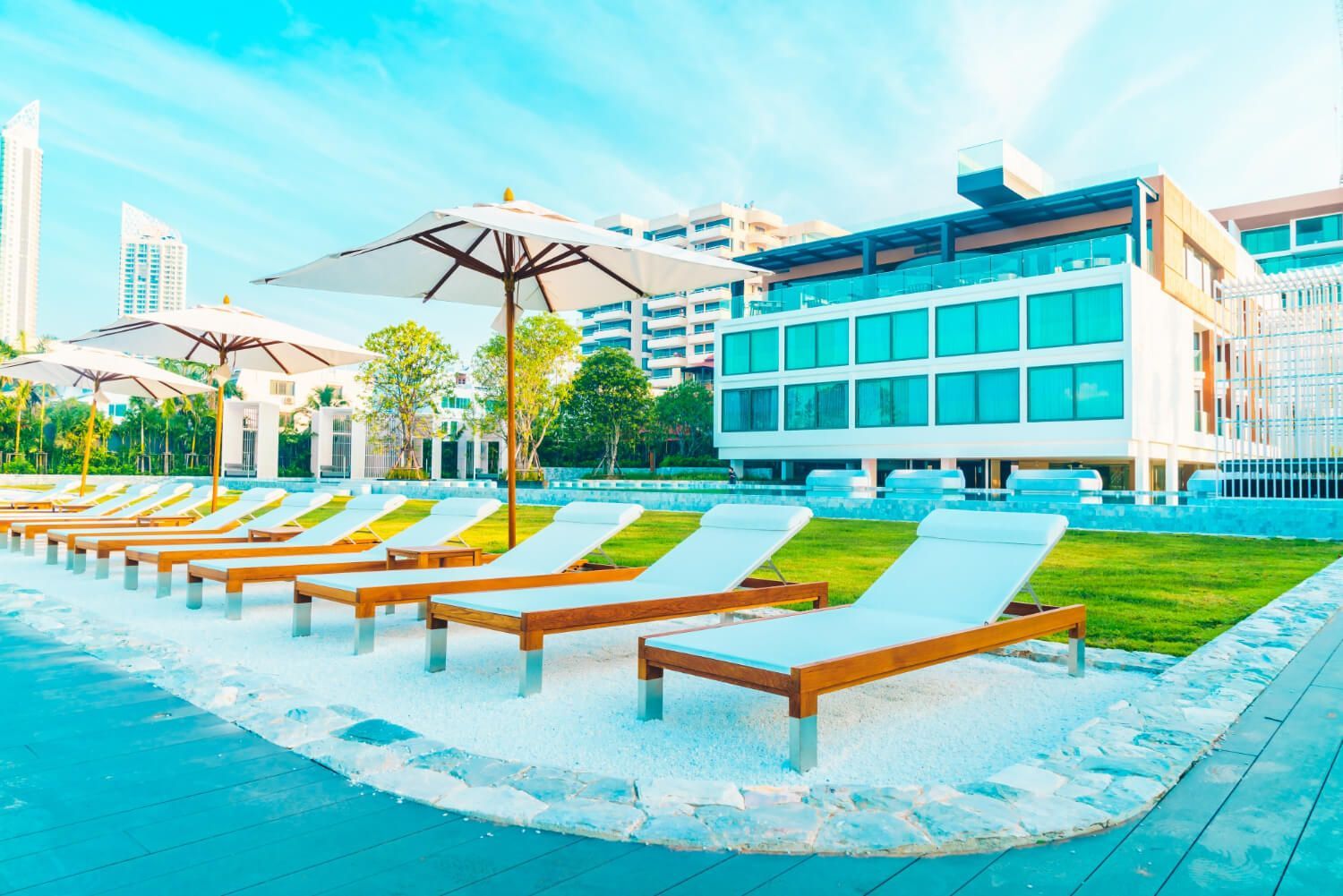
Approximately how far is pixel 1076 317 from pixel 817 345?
28.9 ft

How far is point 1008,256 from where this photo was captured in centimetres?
2597

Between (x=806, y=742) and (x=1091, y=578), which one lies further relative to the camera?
(x=1091, y=578)

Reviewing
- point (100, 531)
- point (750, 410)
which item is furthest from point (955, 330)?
point (100, 531)

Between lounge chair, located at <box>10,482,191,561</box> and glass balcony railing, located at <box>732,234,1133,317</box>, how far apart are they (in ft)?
72.6

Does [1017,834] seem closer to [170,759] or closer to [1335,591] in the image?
[170,759]

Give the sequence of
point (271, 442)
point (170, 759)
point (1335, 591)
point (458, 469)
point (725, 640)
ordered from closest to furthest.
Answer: point (170, 759), point (725, 640), point (1335, 591), point (271, 442), point (458, 469)

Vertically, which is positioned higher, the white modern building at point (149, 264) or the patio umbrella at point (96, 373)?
the white modern building at point (149, 264)

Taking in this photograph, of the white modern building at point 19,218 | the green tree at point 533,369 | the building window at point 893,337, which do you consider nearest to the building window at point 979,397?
the building window at point 893,337

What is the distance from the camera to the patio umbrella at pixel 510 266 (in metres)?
6.12

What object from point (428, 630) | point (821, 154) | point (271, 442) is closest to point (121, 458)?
point (271, 442)

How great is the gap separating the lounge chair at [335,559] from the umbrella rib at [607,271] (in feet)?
7.14

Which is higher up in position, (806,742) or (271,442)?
(271,442)

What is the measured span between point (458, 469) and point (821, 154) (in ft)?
69.6

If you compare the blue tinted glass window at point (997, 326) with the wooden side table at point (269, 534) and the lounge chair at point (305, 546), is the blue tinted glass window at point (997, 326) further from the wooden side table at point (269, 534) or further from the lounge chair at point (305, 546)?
the wooden side table at point (269, 534)
